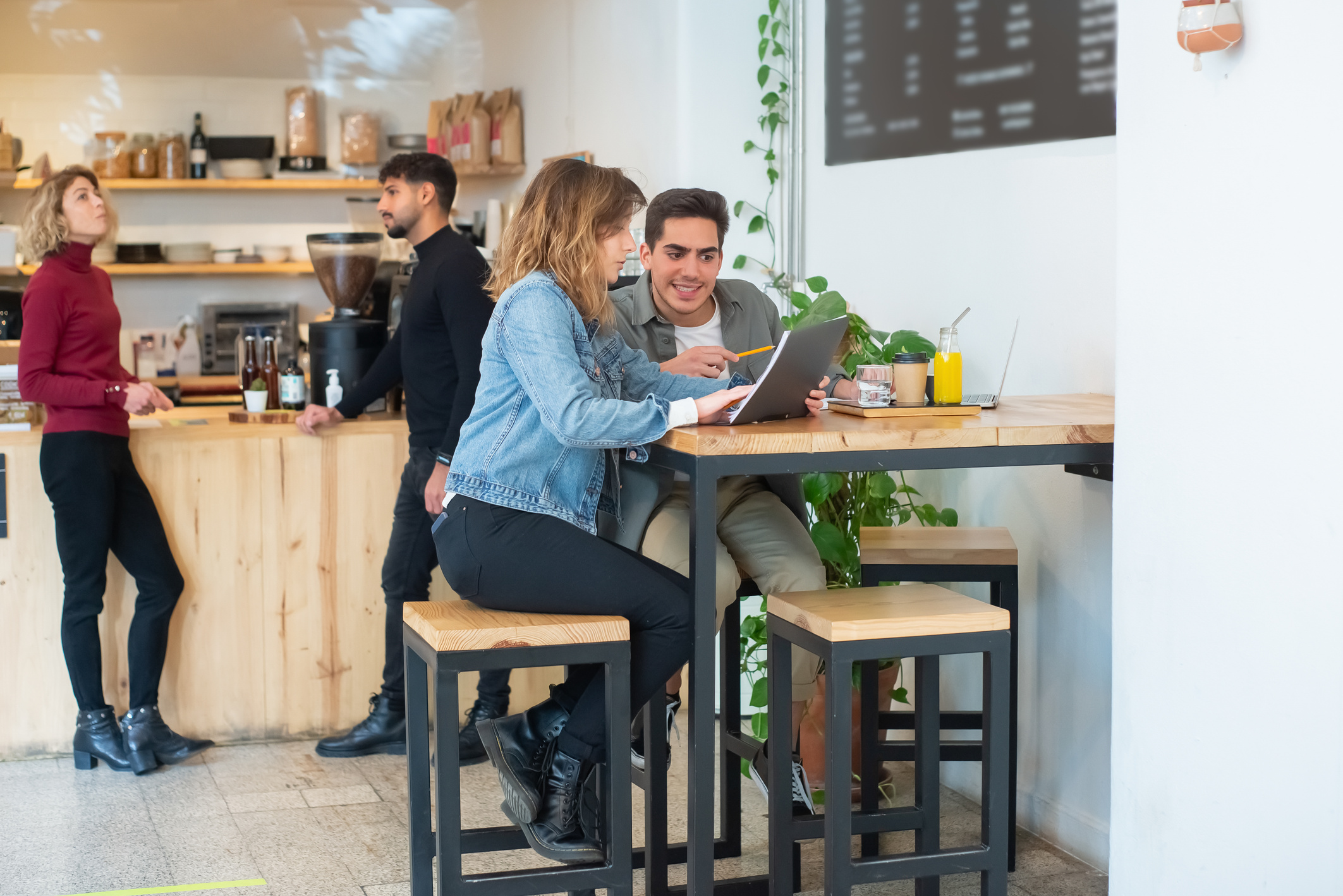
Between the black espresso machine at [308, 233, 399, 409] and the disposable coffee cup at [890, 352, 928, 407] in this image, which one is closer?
the disposable coffee cup at [890, 352, 928, 407]

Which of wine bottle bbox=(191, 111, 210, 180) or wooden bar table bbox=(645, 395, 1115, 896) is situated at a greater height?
wine bottle bbox=(191, 111, 210, 180)

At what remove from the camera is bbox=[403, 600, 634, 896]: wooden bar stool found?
2.12m

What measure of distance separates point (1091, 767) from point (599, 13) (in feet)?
10.9

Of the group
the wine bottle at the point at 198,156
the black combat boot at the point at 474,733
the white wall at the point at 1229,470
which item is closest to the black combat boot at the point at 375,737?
the black combat boot at the point at 474,733

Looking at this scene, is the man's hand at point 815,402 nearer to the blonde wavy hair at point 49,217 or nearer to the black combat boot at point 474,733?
the black combat boot at point 474,733

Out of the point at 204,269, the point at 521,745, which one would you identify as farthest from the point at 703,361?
the point at 204,269

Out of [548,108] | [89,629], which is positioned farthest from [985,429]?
[548,108]

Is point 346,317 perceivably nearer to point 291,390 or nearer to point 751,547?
Result: point 291,390

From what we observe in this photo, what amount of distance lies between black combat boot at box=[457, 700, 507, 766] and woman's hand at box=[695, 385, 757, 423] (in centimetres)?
151

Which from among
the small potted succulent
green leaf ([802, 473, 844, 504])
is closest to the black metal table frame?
green leaf ([802, 473, 844, 504])

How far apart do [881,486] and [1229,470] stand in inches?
51.1

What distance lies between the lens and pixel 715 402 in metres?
2.22

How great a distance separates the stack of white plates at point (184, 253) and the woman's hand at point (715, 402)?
5239 mm

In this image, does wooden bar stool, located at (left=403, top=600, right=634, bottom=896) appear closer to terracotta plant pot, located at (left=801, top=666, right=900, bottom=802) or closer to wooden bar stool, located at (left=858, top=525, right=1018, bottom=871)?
wooden bar stool, located at (left=858, top=525, right=1018, bottom=871)
